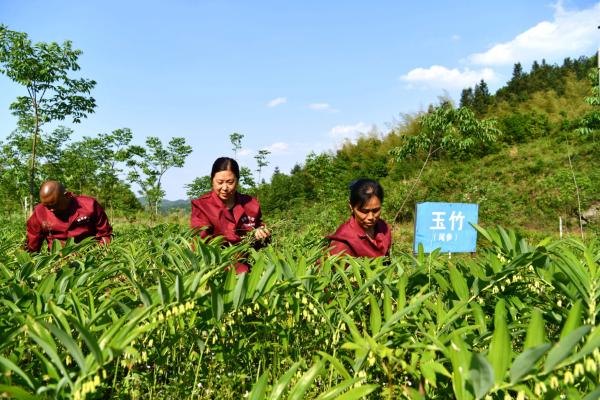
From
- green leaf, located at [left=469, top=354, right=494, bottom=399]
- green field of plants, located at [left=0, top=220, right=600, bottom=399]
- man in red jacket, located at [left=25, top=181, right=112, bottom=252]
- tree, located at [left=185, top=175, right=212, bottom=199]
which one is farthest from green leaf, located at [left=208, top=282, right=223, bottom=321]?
tree, located at [left=185, top=175, right=212, bottom=199]

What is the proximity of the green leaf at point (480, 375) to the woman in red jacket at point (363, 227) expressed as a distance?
202 centimetres

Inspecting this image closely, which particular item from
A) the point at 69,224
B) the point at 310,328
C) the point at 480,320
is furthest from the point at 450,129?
the point at 480,320

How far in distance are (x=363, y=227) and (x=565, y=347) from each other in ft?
7.33

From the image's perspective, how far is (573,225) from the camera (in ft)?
43.5

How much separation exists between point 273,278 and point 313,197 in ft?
75.8

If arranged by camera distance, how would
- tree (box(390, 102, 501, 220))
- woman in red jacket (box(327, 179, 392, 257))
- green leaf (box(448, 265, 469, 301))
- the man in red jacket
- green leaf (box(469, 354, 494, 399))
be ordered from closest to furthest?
green leaf (box(469, 354, 494, 399)), green leaf (box(448, 265, 469, 301)), woman in red jacket (box(327, 179, 392, 257)), the man in red jacket, tree (box(390, 102, 501, 220))

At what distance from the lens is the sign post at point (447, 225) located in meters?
6.72

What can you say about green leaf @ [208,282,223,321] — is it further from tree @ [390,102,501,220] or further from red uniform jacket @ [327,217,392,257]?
tree @ [390,102,501,220]

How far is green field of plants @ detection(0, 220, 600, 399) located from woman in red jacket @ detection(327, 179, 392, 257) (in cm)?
104

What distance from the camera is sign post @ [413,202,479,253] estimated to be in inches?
265

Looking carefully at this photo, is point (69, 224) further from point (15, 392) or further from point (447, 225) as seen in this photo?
point (447, 225)

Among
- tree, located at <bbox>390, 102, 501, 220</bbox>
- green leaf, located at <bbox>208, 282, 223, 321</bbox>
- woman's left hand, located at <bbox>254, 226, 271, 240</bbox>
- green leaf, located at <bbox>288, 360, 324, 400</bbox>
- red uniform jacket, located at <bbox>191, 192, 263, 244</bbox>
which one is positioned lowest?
green leaf, located at <bbox>288, 360, 324, 400</bbox>

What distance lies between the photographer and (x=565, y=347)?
646 millimetres

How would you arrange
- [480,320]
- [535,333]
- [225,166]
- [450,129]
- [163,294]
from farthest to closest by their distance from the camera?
[450,129], [225,166], [480,320], [163,294], [535,333]
